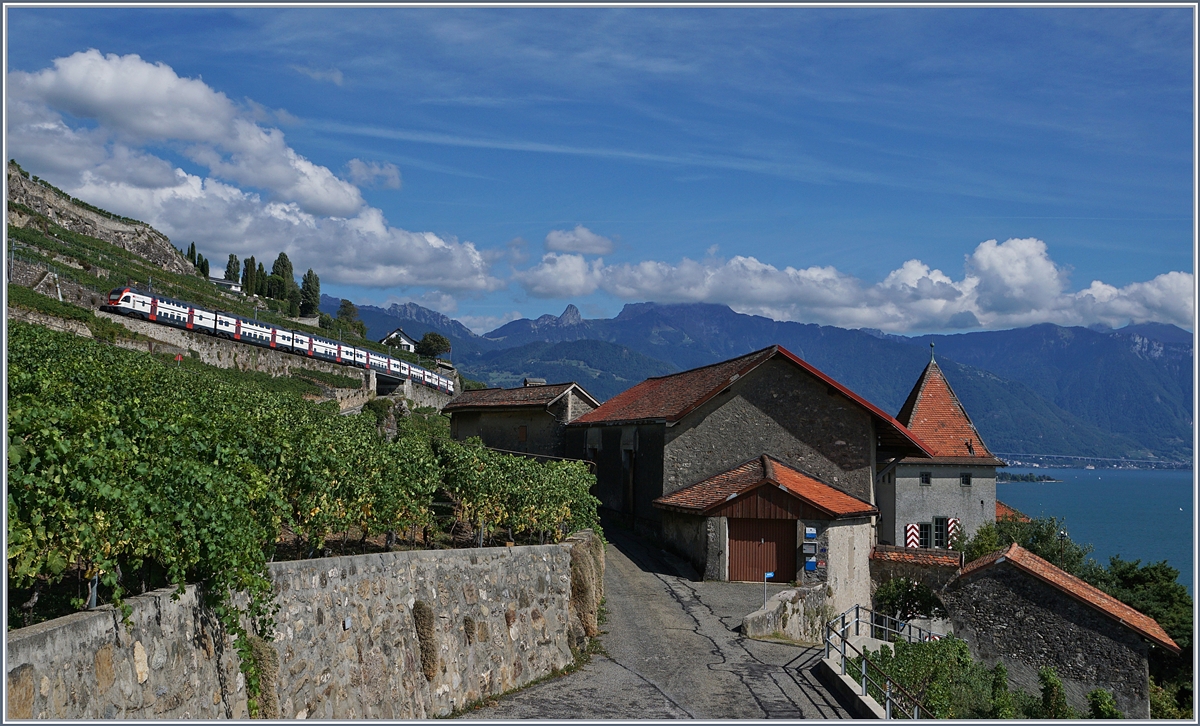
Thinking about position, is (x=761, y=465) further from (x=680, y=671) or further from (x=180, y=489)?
(x=180, y=489)

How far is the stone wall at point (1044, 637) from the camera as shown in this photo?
2497 cm

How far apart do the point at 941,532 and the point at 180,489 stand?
41614 millimetres

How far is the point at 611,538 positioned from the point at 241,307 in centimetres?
6085

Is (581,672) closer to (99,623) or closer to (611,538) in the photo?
(99,623)

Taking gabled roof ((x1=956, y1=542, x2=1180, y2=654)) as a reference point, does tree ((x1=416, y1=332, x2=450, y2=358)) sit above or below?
above

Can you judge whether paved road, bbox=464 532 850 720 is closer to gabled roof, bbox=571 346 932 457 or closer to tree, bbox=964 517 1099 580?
gabled roof, bbox=571 346 932 457

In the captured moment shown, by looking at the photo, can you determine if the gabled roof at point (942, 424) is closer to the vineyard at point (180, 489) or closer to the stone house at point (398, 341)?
the vineyard at point (180, 489)

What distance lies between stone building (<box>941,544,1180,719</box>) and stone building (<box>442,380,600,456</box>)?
54.9 feet

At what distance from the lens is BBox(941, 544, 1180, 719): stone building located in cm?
2495

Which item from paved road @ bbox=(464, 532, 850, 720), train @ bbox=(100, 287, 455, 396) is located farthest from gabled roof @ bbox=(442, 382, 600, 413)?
train @ bbox=(100, 287, 455, 396)

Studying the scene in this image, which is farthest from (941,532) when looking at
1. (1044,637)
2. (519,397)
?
(519,397)

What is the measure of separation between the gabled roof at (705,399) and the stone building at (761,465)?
2.8 inches

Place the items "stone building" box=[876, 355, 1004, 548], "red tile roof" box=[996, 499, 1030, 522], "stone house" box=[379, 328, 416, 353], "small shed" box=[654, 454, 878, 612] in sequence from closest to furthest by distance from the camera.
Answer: "small shed" box=[654, 454, 878, 612], "stone building" box=[876, 355, 1004, 548], "red tile roof" box=[996, 499, 1030, 522], "stone house" box=[379, 328, 416, 353]

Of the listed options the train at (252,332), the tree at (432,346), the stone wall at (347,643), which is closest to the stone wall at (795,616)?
the stone wall at (347,643)
